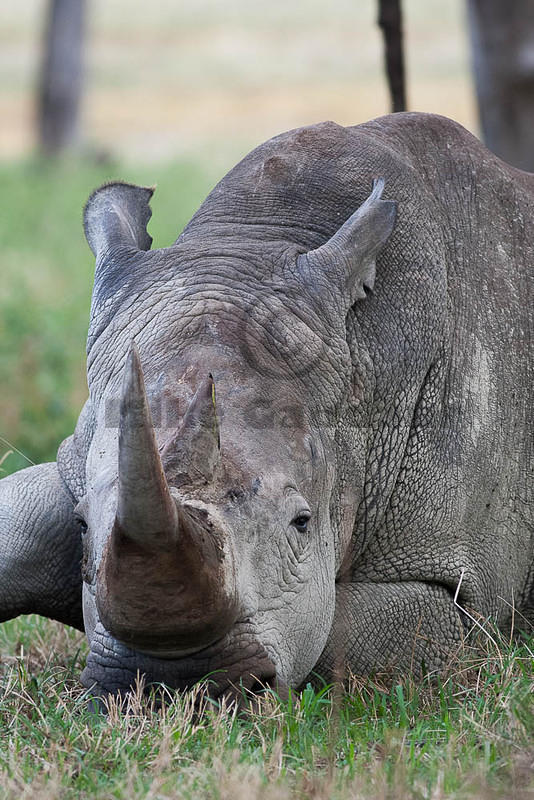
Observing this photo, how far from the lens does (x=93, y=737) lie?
3711 mm

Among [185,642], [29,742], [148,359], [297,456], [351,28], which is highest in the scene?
[351,28]

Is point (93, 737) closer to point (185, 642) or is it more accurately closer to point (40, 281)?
point (185, 642)

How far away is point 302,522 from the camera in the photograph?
4.08 metres

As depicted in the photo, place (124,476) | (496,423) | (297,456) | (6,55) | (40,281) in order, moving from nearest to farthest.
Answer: (124,476) < (297,456) < (496,423) < (40,281) < (6,55)

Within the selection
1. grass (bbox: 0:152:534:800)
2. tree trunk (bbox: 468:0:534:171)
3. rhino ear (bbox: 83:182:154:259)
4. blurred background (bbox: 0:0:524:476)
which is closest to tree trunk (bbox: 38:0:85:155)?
blurred background (bbox: 0:0:524:476)

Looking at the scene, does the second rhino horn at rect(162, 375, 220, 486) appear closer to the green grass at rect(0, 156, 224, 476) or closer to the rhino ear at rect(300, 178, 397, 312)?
the rhino ear at rect(300, 178, 397, 312)

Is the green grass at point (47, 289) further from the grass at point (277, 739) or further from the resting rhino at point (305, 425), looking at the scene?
the grass at point (277, 739)

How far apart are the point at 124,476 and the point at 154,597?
367 millimetres

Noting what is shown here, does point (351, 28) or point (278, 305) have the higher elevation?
point (351, 28)

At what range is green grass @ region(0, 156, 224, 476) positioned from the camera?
29.8ft

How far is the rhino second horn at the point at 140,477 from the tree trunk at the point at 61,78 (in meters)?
23.2

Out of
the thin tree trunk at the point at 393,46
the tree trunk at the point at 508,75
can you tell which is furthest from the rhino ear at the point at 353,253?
the tree trunk at the point at 508,75

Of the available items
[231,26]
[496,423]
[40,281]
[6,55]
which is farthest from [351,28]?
[496,423]

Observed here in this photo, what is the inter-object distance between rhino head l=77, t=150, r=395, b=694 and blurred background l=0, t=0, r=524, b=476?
1132 millimetres
